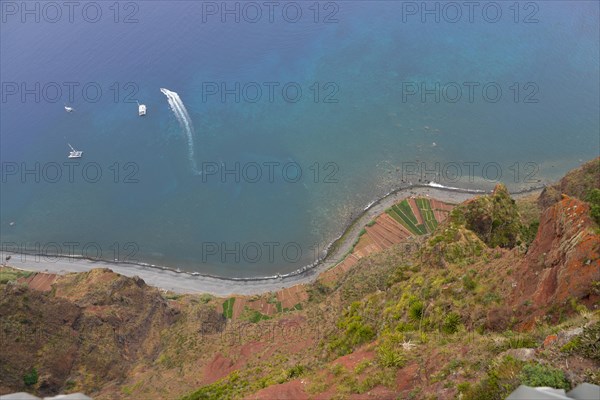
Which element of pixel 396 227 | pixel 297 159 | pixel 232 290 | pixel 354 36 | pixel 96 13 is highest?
pixel 96 13

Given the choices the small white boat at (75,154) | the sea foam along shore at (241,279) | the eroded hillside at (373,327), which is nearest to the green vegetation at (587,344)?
the eroded hillside at (373,327)

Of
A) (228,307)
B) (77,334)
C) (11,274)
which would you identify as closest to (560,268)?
(77,334)

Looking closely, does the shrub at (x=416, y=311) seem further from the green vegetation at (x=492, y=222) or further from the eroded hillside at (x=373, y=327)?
the green vegetation at (x=492, y=222)

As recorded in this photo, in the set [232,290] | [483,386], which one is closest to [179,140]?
[232,290]

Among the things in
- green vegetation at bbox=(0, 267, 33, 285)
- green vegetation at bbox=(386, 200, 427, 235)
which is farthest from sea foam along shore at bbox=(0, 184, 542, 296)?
green vegetation at bbox=(0, 267, 33, 285)

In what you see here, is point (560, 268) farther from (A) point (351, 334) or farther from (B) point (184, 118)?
(B) point (184, 118)

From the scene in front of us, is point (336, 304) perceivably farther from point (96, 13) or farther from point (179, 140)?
point (96, 13)

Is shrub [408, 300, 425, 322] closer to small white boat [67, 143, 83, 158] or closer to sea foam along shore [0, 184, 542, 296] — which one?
sea foam along shore [0, 184, 542, 296]
